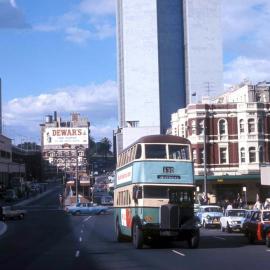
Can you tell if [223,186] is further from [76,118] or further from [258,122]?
[76,118]

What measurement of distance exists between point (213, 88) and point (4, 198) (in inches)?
2797

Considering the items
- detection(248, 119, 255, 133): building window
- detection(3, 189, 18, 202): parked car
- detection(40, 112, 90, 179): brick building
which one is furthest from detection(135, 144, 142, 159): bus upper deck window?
detection(3, 189, 18, 202): parked car

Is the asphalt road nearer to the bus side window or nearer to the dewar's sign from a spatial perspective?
the bus side window

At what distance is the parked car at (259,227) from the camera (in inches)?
1093

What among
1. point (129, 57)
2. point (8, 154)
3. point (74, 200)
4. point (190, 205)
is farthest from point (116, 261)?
point (129, 57)

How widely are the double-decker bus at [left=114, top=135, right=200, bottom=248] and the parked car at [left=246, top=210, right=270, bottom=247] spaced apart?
3.16 m

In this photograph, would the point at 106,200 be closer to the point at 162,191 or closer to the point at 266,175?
the point at 266,175

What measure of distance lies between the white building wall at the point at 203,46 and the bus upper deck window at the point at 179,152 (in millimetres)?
133130

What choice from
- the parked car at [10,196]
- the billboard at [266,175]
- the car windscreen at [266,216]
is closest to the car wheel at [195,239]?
the car windscreen at [266,216]

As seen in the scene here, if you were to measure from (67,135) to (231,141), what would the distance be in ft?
130

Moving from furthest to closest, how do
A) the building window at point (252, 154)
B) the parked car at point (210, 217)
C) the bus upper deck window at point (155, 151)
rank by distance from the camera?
1. the building window at point (252, 154)
2. the parked car at point (210, 217)
3. the bus upper deck window at point (155, 151)

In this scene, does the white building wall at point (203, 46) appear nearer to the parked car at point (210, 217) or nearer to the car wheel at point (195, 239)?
the parked car at point (210, 217)

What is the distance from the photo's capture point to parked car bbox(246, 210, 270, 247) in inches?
1093

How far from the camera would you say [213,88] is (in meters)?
160
